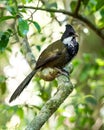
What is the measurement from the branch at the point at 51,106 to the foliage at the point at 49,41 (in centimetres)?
37

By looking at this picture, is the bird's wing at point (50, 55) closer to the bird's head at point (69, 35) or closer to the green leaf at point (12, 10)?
the bird's head at point (69, 35)

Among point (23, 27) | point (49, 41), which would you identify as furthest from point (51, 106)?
point (49, 41)

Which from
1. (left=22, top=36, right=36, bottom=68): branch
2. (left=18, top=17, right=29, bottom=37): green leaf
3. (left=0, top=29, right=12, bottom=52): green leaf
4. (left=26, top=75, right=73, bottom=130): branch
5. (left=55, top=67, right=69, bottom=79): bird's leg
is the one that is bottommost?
(left=26, top=75, right=73, bottom=130): branch

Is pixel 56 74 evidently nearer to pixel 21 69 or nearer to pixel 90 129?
pixel 90 129

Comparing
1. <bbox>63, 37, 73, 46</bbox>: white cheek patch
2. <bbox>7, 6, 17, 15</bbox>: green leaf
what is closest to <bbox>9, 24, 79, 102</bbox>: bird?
<bbox>63, 37, 73, 46</bbox>: white cheek patch

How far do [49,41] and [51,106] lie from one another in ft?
5.63

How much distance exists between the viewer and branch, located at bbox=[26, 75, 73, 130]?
1890 mm

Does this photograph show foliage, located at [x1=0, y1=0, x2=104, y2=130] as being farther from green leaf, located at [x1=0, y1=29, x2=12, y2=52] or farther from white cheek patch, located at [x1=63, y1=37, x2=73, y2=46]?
white cheek patch, located at [x1=63, y1=37, x2=73, y2=46]

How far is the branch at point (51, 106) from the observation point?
1.89 metres

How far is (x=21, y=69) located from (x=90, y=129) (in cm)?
108

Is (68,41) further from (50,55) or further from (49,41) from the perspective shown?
(49,41)

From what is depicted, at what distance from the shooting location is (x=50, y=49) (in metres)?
2.95

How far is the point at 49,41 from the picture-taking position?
3.74m

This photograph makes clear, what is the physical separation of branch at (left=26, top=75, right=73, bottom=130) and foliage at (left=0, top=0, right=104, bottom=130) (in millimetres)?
366
